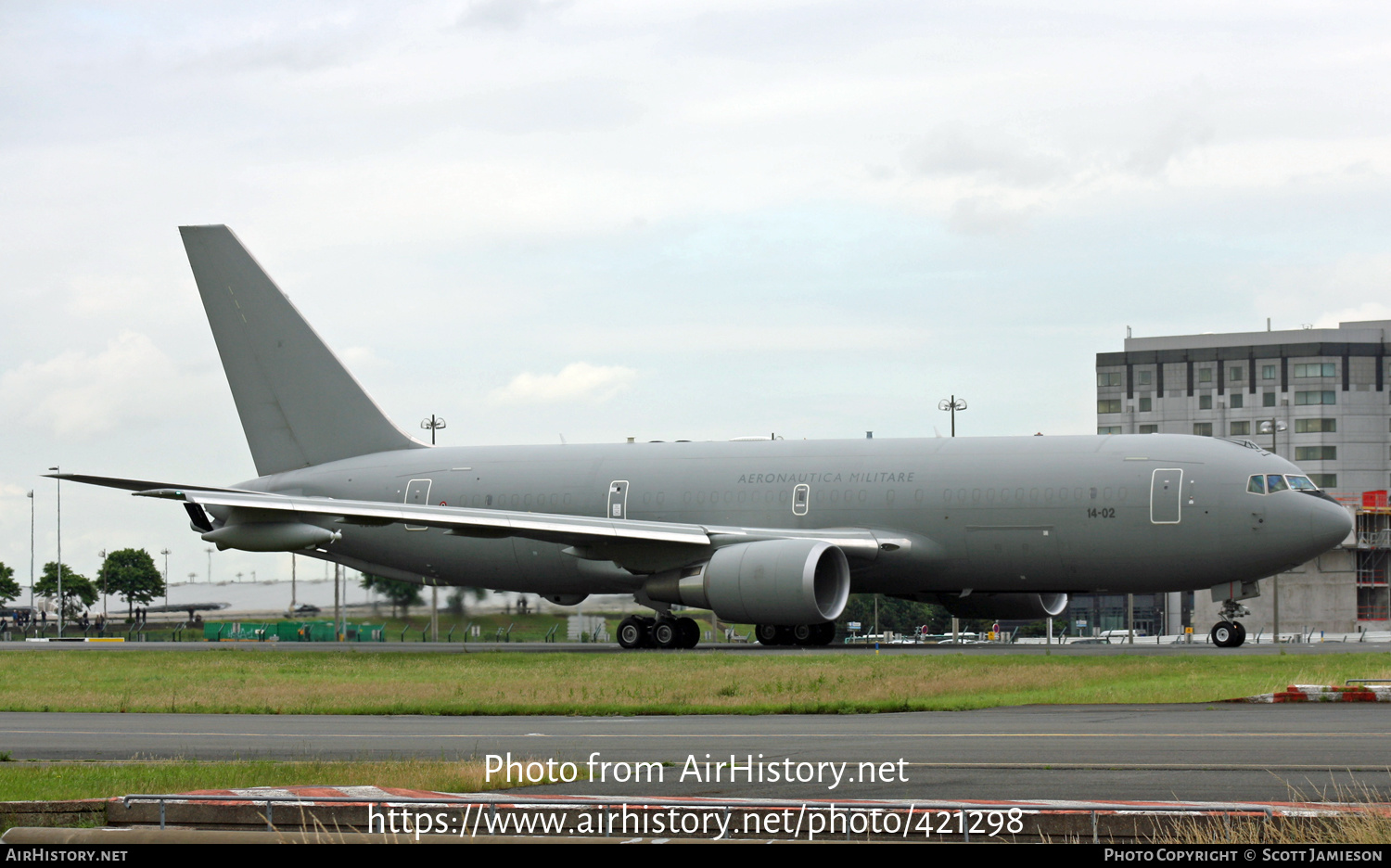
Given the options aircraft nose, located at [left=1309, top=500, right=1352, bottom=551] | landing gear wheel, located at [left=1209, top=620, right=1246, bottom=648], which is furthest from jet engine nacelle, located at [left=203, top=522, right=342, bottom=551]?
aircraft nose, located at [left=1309, top=500, right=1352, bottom=551]

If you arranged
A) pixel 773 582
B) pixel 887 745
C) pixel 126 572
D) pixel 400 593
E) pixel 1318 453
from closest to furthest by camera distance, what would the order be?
pixel 887 745 < pixel 773 582 < pixel 400 593 < pixel 126 572 < pixel 1318 453

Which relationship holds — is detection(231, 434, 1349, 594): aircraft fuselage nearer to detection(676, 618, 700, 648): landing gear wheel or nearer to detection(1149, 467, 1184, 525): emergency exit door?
detection(1149, 467, 1184, 525): emergency exit door

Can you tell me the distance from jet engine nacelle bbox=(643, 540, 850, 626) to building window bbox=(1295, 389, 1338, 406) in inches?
4364

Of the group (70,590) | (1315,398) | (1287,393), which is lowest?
(70,590)

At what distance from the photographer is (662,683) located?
82.0 ft

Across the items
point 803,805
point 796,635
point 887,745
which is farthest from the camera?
point 796,635

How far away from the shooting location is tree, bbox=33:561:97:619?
4321 inches

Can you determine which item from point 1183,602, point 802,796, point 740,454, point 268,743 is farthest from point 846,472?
point 1183,602

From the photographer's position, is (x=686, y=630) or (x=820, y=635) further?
(x=820, y=635)

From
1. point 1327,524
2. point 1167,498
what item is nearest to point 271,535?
point 1167,498

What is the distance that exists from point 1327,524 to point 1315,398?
109137 mm

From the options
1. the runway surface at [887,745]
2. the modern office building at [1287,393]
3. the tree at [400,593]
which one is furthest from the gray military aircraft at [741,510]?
the modern office building at [1287,393]

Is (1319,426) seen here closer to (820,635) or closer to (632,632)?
(820,635)
